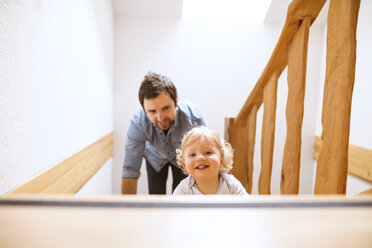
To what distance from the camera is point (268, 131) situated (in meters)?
1.22

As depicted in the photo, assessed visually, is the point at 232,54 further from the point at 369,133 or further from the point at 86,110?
the point at 86,110

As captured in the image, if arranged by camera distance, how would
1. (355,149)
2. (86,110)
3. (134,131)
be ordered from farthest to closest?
(355,149), (86,110), (134,131)

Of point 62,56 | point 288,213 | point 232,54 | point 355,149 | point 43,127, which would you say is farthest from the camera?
point 232,54

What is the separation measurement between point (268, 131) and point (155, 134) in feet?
2.62

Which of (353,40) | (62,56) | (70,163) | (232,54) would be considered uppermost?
(232,54)

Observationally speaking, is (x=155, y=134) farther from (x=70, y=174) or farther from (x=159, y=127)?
(x=70, y=174)

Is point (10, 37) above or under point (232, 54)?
under

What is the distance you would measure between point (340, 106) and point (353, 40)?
17 cm

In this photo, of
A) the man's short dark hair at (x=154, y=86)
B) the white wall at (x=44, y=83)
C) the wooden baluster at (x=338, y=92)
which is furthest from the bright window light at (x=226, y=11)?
the wooden baluster at (x=338, y=92)

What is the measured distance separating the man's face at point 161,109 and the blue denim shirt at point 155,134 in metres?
0.08

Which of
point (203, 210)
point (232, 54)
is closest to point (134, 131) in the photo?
point (203, 210)

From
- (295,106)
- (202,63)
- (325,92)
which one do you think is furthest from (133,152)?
(202,63)

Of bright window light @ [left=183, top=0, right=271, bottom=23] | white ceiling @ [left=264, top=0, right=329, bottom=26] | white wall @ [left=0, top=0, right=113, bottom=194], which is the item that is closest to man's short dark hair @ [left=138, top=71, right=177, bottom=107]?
white wall @ [left=0, top=0, right=113, bottom=194]

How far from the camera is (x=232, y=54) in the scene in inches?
124
